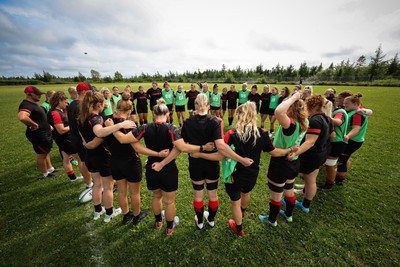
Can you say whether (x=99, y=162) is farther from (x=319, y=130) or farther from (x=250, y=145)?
(x=319, y=130)

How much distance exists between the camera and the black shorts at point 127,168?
2.92 metres

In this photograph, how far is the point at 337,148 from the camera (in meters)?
4.02

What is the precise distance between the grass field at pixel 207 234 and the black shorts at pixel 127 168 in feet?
3.96

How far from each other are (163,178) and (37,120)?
4584mm

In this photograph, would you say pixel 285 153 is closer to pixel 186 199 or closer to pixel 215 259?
pixel 215 259

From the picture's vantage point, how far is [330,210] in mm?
3809

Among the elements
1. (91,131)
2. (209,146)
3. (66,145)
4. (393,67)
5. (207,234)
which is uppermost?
(393,67)

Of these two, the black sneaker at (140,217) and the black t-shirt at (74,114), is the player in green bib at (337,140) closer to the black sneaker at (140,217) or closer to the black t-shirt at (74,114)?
the black sneaker at (140,217)

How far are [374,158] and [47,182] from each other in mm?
10927

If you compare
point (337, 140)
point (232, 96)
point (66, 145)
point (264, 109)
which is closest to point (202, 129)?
point (337, 140)

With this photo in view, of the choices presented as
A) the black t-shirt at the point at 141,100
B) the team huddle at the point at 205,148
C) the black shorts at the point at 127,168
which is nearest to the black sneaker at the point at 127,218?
the team huddle at the point at 205,148

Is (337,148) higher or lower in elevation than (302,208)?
higher

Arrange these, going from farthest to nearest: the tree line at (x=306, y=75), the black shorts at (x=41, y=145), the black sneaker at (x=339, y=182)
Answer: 1. the tree line at (x=306, y=75)
2. the black shorts at (x=41, y=145)
3. the black sneaker at (x=339, y=182)

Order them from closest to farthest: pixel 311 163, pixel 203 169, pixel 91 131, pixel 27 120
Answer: pixel 203 169 < pixel 91 131 < pixel 311 163 < pixel 27 120
